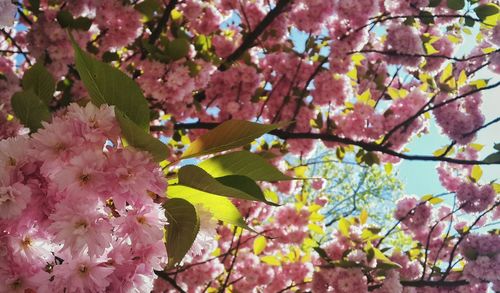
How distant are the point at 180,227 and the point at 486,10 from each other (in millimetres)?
3141

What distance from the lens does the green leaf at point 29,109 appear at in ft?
4.08

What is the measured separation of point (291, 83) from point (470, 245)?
194cm

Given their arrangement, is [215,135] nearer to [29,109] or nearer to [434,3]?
[29,109]

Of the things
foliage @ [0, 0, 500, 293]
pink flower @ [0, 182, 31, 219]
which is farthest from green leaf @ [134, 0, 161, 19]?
pink flower @ [0, 182, 31, 219]

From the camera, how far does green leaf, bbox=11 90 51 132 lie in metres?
1.24

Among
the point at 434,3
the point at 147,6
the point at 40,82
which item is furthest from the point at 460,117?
the point at 40,82

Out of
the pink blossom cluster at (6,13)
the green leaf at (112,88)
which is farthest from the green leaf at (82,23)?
the green leaf at (112,88)

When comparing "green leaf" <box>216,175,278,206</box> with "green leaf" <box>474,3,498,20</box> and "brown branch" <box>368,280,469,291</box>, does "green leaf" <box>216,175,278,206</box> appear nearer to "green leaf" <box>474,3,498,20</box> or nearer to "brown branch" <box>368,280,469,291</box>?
"brown branch" <box>368,280,469,291</box>

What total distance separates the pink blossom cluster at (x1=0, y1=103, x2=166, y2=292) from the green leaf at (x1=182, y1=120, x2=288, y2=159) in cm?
13

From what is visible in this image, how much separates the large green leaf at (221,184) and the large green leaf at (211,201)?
6cm

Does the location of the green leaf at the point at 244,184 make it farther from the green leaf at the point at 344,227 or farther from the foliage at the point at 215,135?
the green leaf at the point at 344,227

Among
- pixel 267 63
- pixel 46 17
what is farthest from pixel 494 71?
pixel 46 17

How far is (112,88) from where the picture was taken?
1.02 meters

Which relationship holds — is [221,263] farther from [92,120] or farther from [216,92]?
[92,120]
